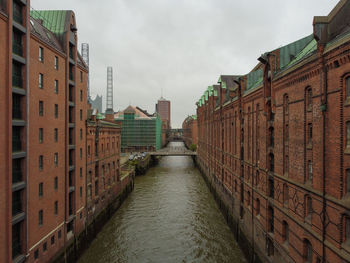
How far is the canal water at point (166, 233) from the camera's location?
1962 cm

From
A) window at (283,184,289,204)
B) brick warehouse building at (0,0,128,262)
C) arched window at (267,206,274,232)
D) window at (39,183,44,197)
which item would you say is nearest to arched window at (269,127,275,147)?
window at (283,184,289,204)

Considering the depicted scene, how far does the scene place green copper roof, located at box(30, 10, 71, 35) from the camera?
1962cm

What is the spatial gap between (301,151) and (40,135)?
1539 centimetres

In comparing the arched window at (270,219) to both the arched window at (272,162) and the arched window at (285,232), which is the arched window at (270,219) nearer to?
the arched window at (285,232)

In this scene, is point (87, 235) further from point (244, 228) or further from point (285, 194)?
point (285, 194)

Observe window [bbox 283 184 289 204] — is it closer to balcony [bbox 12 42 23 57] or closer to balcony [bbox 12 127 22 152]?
balcony [bbox 12 127 22 152]

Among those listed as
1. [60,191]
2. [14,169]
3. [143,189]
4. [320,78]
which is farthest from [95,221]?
[320,78]

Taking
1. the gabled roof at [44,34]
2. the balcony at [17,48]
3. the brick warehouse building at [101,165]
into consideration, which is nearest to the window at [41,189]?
the brick warehouse building at [101,165]

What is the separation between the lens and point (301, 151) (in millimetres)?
12430

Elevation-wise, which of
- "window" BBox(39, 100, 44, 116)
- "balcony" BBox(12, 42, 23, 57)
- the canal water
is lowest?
the canal water

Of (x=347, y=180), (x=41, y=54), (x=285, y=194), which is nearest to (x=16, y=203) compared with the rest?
(x=41, y=54)

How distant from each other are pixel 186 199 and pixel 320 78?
27887 mm

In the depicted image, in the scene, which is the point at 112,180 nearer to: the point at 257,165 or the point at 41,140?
the point at 41,140

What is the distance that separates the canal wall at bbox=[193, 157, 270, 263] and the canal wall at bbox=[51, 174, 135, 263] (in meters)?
13.1
